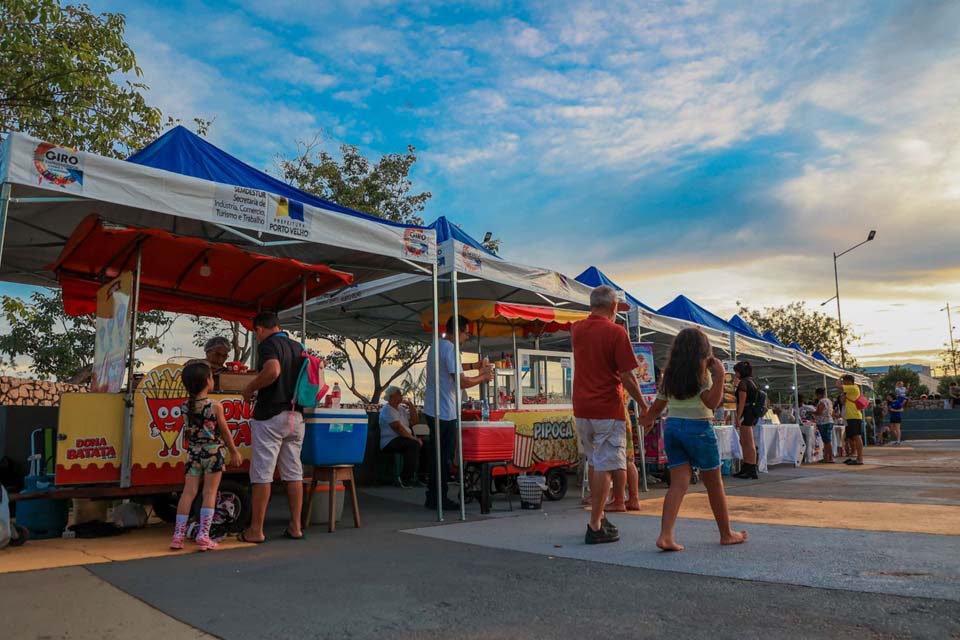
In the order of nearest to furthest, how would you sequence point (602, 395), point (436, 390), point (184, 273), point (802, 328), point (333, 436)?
point (602, 395), point (333, 436), point (436, 390), point (184, 273), point (802, 328)

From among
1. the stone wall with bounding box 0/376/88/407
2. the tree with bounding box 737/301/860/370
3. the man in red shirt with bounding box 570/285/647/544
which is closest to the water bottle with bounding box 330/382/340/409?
the man in red shirt with bounding box 570/285/647/544

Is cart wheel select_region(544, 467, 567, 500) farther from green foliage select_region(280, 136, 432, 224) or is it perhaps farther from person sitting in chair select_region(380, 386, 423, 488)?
green foliage select_region(280, 136, 432, 224)

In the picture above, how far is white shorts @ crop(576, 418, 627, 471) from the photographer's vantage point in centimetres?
507

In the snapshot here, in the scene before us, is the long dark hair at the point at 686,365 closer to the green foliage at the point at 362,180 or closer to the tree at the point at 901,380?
the green foliage at the point at 362,180

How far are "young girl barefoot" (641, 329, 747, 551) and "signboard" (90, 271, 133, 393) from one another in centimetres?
463

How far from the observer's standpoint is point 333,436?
593 centimetres

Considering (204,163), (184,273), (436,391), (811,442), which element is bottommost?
(811,442)

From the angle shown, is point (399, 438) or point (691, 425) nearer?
point (691, 425)

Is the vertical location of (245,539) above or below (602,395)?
below

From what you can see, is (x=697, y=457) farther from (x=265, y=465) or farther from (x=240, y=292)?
(x=240, y=292)

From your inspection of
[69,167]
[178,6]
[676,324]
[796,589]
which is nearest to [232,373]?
[69,167]

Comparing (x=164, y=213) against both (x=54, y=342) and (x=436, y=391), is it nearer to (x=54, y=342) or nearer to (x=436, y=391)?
(x=436, y=391)

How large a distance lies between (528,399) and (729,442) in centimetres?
427

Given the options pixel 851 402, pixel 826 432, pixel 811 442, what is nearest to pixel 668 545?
pixel 851 402
